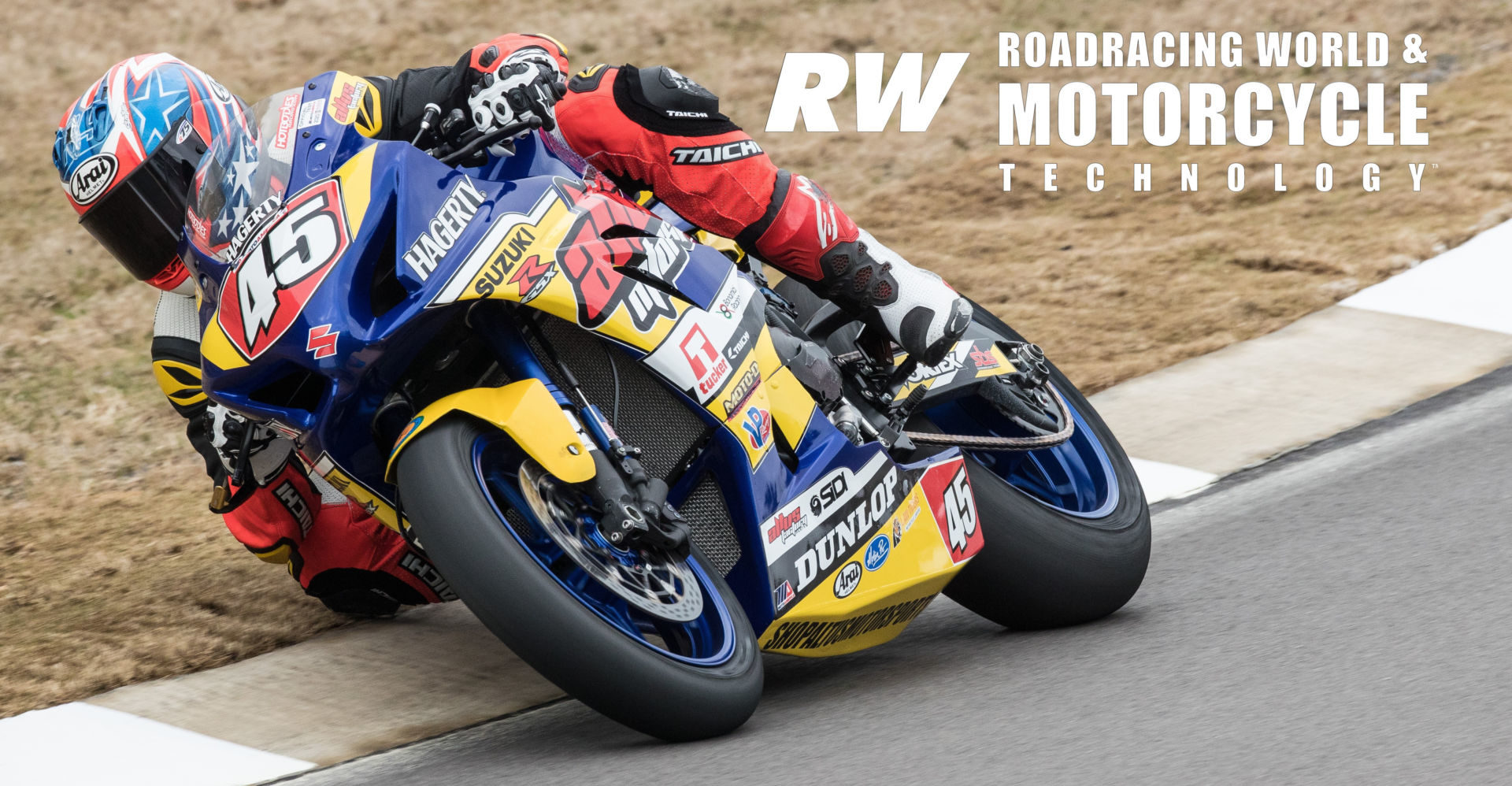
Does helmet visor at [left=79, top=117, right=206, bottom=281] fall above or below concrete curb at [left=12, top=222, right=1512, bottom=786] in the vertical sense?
above

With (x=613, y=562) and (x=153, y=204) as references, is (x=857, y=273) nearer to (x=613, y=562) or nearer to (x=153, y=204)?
(x=613, y=562)

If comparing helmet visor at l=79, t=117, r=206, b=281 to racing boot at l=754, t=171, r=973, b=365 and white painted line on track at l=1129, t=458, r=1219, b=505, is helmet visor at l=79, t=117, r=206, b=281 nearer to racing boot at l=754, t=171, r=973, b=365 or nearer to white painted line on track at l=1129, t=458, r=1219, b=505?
racing boot at l=754, t=171, r=973, b=365

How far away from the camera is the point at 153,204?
11.2 ft

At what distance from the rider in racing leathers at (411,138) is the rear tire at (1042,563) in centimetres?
42

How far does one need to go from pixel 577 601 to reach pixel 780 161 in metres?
7.47

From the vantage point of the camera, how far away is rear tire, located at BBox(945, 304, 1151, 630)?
3.75 m

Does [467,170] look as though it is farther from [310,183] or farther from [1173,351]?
[1173,351]

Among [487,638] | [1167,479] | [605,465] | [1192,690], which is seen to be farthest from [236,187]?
[1167,479]

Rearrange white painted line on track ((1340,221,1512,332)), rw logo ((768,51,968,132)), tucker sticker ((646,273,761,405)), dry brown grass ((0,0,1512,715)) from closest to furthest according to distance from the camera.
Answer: tucker sticker ((646,273,761,405)), dry brown grass ((0,0,1512,715)), white painted line on track ((1340,221,1512,332)), rw logo ((768,51,968,132))

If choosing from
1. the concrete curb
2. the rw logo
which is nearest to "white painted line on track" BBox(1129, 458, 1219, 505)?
the concrete curb

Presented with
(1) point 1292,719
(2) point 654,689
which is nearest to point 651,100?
(2) point 654,689

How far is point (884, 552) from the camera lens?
11.5 feet

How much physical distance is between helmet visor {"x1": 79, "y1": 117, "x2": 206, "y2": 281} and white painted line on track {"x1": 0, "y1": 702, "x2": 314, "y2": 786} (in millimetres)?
1078

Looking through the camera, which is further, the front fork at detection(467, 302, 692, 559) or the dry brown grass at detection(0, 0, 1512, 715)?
the dry brown grass at detection(0, 0, 1512, 715)
